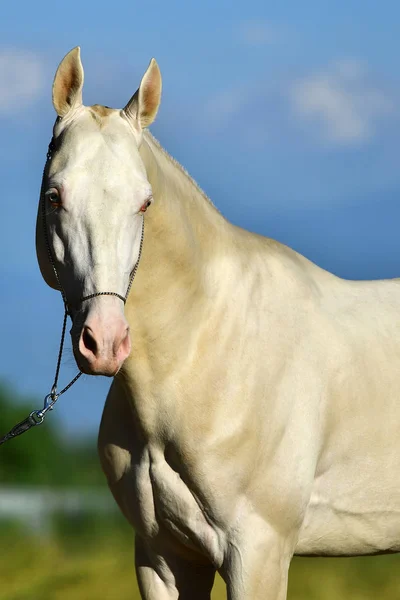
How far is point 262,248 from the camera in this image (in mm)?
4676

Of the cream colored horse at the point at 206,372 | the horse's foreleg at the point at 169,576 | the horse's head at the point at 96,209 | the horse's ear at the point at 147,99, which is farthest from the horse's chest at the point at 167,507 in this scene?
the horse's ear at the point at 147,99

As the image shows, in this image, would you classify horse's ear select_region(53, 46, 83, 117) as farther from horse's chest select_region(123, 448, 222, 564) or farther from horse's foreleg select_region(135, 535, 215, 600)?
horse's foreleg select_region(135, 535, 215, 600)

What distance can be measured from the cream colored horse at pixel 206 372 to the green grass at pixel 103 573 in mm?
1967

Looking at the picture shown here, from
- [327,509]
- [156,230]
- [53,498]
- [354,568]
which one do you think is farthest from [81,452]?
[156,230]

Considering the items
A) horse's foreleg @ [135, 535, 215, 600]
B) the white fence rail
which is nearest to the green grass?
the white fence rail

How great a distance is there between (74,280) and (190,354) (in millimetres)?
753

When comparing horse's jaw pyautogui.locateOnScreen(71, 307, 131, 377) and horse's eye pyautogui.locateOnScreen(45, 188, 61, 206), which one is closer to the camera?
horse's jaw pyautogui.locateOnScreen(71, 307, 131, 377)

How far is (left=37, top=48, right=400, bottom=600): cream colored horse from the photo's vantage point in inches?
148

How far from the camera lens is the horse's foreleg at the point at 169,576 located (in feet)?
15.2

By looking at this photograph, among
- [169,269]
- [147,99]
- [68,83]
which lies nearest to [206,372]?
[169,269]

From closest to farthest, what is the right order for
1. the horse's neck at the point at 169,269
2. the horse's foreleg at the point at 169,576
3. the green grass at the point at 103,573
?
the horse's neck at the point at 169,269, the horse's foreleg at the point at 169,576, the green grass at the point at 103,573

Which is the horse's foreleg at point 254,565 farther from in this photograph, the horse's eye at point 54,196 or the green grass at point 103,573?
the green grass at point 103,573

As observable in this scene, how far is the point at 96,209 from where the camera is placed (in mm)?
3674

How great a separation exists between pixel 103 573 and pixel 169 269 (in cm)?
406
